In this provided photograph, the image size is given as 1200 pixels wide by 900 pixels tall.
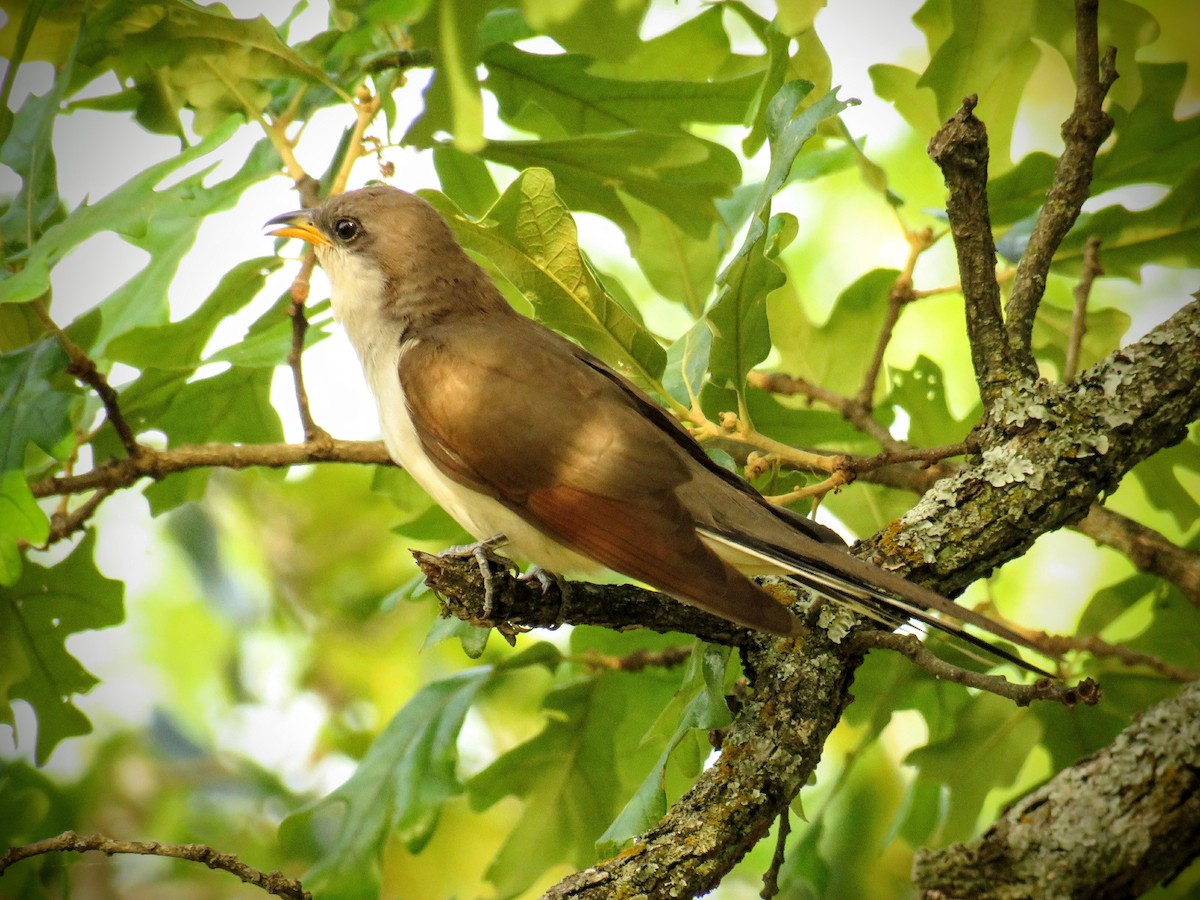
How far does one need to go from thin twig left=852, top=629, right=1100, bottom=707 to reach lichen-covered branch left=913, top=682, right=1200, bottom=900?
113mm

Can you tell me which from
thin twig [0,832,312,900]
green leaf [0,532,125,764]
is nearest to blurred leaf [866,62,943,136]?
thin twig [0,832,312,900]

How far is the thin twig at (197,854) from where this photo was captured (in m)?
1.87

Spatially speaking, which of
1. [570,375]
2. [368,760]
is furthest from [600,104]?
[368,760]

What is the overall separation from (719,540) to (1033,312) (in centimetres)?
85

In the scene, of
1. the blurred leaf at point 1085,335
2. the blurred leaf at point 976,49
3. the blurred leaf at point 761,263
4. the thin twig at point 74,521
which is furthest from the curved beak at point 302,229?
the blurred leaf at point 1085,335

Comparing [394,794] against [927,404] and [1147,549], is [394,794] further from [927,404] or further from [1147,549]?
[1147,549]

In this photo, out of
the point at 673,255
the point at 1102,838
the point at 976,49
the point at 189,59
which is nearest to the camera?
the point at 1102,838

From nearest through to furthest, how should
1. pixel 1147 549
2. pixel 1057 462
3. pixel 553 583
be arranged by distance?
pixel 1057 462 → pixel 553 583 → pixel 1147 549

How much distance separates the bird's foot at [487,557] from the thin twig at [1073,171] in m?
1.18

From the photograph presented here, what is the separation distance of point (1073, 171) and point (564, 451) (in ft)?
4.04

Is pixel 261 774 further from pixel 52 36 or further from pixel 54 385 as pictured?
pixel 52 36

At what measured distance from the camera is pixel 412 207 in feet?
10.2

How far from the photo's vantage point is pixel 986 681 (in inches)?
71.5

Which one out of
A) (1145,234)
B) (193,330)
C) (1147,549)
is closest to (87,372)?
(193,330)
